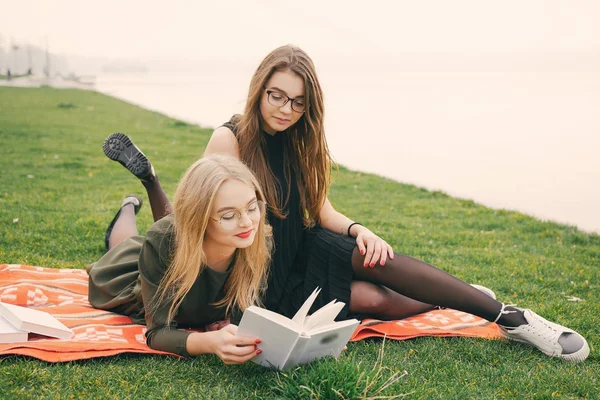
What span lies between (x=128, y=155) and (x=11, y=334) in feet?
5.74

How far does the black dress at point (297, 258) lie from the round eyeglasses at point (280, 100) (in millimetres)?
304

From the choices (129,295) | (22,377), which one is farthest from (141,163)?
(22,377)

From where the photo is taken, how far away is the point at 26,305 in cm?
396

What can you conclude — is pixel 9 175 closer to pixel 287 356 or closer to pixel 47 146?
pixel 47 146

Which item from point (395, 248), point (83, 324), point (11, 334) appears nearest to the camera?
point (11, 334)

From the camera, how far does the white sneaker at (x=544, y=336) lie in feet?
11.4

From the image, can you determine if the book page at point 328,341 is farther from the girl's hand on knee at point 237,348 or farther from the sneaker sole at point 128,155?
the sneaker sole at point 128,155

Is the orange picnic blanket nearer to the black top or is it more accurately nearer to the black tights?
the black tights

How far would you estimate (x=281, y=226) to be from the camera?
3820mm

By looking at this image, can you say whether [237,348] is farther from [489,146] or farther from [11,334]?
[489,146]

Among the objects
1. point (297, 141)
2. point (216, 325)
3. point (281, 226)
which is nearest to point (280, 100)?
point (297, 141)

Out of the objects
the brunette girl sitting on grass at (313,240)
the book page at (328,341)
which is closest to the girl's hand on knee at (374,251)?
the brunette girl sitting on grass at (313,240)

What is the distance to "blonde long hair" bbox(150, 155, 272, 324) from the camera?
3008 mm

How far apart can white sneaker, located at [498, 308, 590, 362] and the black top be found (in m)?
1.35
